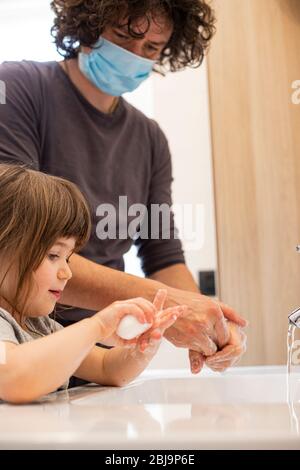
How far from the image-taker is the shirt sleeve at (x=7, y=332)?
650mm

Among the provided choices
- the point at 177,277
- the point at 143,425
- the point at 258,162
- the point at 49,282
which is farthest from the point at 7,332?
the point at 258,162

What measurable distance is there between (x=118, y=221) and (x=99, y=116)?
25cm

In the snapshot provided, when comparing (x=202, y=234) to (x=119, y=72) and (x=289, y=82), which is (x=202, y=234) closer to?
(x=289, y=82)

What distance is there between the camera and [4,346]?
630mm

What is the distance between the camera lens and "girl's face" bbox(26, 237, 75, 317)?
78 centimetres

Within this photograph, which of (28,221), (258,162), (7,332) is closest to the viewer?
(7,332)

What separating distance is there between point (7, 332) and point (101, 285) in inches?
11.6

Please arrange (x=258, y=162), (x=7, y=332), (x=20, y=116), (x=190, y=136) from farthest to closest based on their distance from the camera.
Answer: (x=190, y=136) → (x=258, y=162) → (x=20, y=116) → (x=7, y=332)

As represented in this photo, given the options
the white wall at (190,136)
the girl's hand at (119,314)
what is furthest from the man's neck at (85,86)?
the girl's hand at (119,314)

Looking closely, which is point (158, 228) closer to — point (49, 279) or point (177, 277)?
point (177, 277)

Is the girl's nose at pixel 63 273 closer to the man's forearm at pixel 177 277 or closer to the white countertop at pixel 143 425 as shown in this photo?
the white countertop at pixel 143 425

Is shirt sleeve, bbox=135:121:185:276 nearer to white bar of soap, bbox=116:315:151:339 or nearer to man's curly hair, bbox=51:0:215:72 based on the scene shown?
man's curly hair, bbox=51:0:215:72

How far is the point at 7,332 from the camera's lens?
67cm
